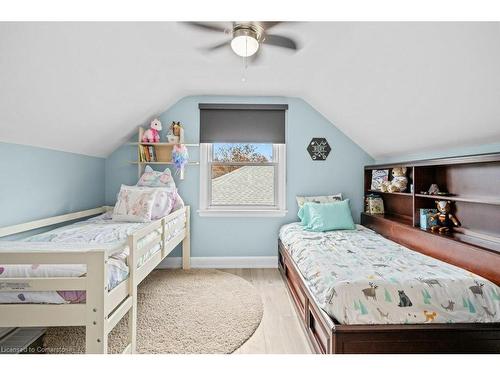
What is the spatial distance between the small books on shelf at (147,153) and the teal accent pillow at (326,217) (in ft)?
6.36

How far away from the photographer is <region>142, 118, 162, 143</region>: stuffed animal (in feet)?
9.93

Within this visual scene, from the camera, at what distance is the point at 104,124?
2.53m

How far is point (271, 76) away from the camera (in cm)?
261

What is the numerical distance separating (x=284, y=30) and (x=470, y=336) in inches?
83.0

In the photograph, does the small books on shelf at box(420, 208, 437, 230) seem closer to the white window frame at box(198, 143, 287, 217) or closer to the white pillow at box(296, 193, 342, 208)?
the white pillow at box(296, 193, 342, 208)

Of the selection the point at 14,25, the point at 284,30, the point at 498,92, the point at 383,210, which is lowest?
the point at 383,210

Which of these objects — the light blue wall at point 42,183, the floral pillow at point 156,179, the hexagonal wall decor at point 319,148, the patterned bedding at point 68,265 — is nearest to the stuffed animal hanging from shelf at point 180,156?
the floral pillow at point 156,179

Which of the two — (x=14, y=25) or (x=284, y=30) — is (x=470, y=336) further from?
(x=14, y=25)

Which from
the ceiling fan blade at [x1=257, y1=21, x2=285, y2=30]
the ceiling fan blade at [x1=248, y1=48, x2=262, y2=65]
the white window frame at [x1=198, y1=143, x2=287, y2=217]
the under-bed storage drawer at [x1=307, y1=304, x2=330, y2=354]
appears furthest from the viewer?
the white window frame at [x1=198, y1=143, x2=287, y2=217]

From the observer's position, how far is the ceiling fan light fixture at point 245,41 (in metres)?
1.63

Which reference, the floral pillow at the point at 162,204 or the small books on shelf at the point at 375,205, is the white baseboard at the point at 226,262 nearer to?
the floral pillow at the point at 162,204

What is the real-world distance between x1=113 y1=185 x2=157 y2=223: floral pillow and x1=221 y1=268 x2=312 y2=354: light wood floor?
1332mm

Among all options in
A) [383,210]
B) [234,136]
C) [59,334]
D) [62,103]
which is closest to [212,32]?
[62,103]

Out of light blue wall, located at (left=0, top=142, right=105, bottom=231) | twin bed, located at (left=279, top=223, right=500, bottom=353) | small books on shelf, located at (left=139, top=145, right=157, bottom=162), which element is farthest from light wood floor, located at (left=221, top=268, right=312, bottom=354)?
light blue wall, located at (left=0, top=142, right=105, bottom=231)
